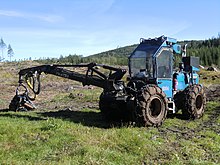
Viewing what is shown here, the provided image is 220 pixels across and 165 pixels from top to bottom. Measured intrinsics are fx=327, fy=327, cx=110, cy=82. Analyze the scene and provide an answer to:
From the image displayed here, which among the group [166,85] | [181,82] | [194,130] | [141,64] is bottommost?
[194,130]

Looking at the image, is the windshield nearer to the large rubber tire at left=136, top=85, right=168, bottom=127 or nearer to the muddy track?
the large rubber tire at left=136, top=85, right=168, bottom=127

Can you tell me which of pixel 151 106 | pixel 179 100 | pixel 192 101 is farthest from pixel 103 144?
pixel 192 101

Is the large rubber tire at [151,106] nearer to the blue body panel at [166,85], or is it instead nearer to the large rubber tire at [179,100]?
the blue body panel at [166,85]

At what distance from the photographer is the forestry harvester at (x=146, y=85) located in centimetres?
1090

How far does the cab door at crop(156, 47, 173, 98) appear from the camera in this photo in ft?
39.8

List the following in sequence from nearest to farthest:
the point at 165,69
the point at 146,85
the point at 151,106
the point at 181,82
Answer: the point at 146,85 → the point at 151,106 → the point at 165,69 → the point at 181,82

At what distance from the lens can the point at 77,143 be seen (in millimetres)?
8227

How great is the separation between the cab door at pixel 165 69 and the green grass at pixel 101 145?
193 centimetres

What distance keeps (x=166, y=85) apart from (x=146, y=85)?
5.21ft

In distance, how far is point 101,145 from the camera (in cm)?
828

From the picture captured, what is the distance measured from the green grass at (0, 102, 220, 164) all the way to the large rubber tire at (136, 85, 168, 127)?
1.07 ft

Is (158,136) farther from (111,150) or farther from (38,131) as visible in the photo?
(38,131)

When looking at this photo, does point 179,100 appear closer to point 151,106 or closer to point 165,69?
point 165,69

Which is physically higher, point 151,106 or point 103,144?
point 151,106
